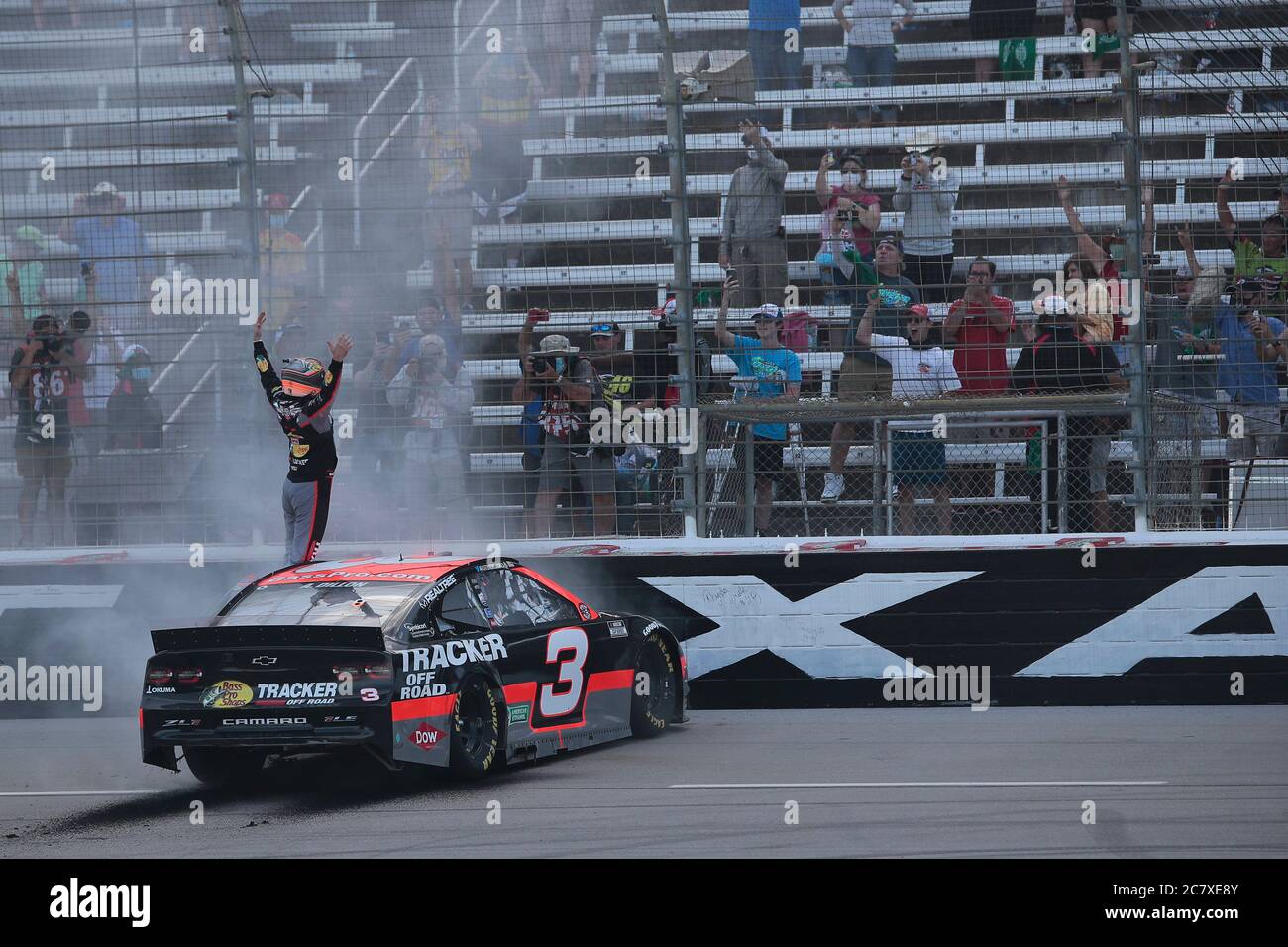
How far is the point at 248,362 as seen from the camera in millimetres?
11594

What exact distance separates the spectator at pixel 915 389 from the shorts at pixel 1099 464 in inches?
39.3

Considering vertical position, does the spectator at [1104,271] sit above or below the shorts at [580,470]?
above

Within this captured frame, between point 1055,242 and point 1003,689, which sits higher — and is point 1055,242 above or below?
above

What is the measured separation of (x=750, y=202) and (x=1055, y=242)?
7.37 ft

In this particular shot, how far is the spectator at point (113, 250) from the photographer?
11.9m

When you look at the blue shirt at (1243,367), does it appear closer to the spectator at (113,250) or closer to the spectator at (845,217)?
the spectator at (845,217)

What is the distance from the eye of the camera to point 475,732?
824cm

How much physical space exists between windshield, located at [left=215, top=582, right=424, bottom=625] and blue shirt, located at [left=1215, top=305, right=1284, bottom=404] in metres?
6.03

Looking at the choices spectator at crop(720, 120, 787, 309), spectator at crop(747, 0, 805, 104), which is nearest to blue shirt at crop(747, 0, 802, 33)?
spectator at crop(747, 0, 805, 104)

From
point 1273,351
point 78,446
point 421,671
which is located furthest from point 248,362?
point 1273,351

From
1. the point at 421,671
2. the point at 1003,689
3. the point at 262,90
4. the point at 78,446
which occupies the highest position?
the point at 262,90

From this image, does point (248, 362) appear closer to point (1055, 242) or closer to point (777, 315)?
point (777, 315)

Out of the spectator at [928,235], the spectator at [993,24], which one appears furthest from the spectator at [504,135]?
the spectator at [993,24]

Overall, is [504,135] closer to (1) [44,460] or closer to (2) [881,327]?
(2) [881,327]
